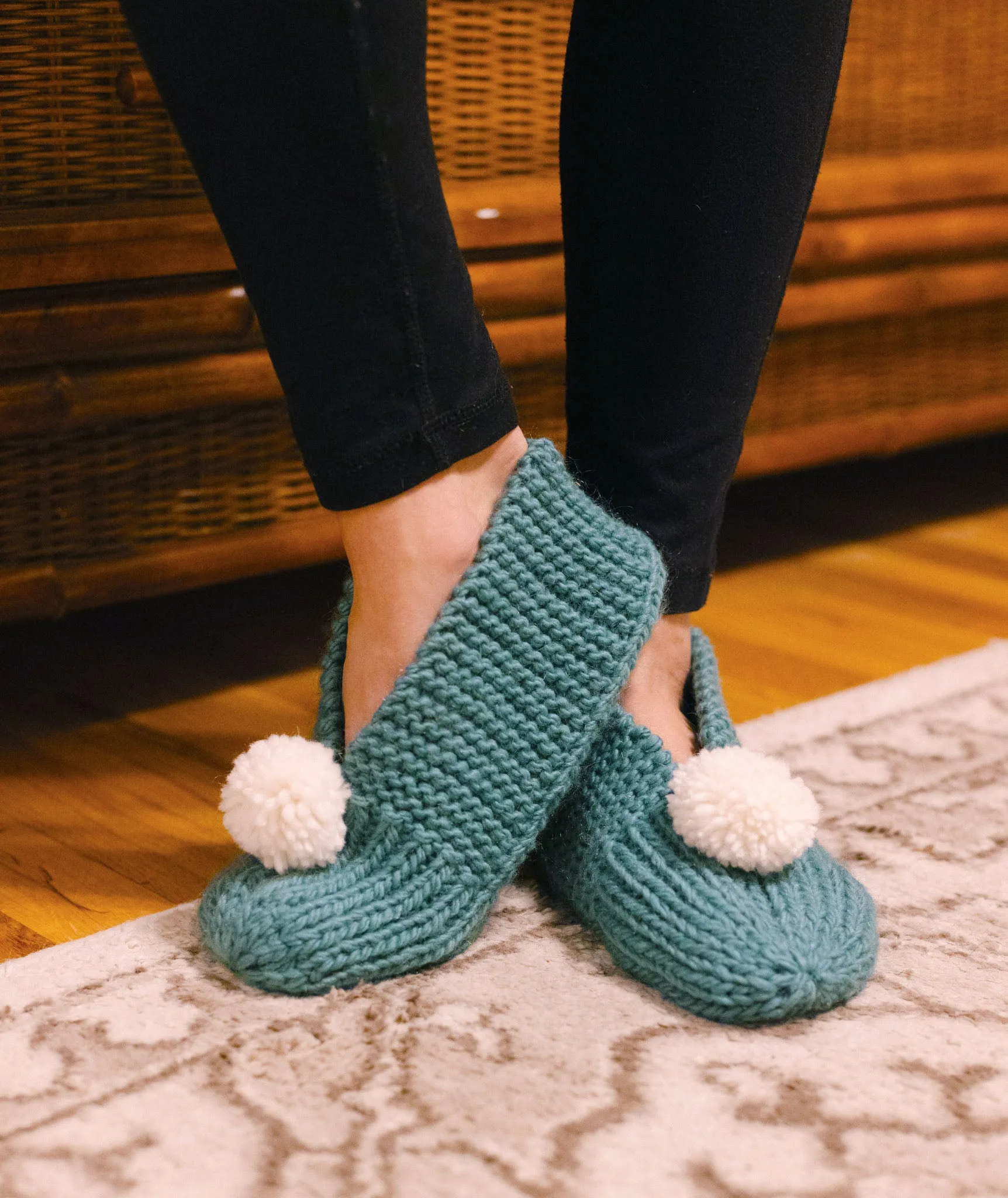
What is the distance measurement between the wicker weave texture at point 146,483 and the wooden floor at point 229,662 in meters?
0.12

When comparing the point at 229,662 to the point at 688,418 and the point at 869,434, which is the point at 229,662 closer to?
the point at 688,418

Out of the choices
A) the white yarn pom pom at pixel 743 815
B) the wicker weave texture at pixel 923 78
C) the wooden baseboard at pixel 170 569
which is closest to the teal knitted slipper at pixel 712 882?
the white yarn pom pom at pixel 743 815

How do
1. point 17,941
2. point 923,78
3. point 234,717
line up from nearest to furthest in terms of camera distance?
point 17,941, point 234,717, point 923,78

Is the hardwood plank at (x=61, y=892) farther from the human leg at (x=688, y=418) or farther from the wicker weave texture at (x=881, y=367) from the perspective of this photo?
the wicker weave texture at (x=881, y=367)

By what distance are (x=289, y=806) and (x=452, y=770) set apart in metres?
0.06

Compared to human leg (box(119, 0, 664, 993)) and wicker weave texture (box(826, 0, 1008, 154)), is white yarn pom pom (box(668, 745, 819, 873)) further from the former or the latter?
wicker weave texture (box(826, 0, 1008, 154))

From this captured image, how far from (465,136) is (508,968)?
58 cm

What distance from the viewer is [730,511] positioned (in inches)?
55.9

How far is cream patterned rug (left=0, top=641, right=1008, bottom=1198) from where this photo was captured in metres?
0.41

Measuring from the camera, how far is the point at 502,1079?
0.46 metres

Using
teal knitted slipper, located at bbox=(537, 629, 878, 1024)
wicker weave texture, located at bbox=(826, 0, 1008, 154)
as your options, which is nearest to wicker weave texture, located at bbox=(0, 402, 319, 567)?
teal knitted slipper, located at bbox=(537, 629, 878, 1024)

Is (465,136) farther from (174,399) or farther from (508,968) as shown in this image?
(508,968)

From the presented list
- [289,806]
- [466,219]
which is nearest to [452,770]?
[289,806]

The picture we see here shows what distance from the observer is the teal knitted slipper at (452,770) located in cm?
52
